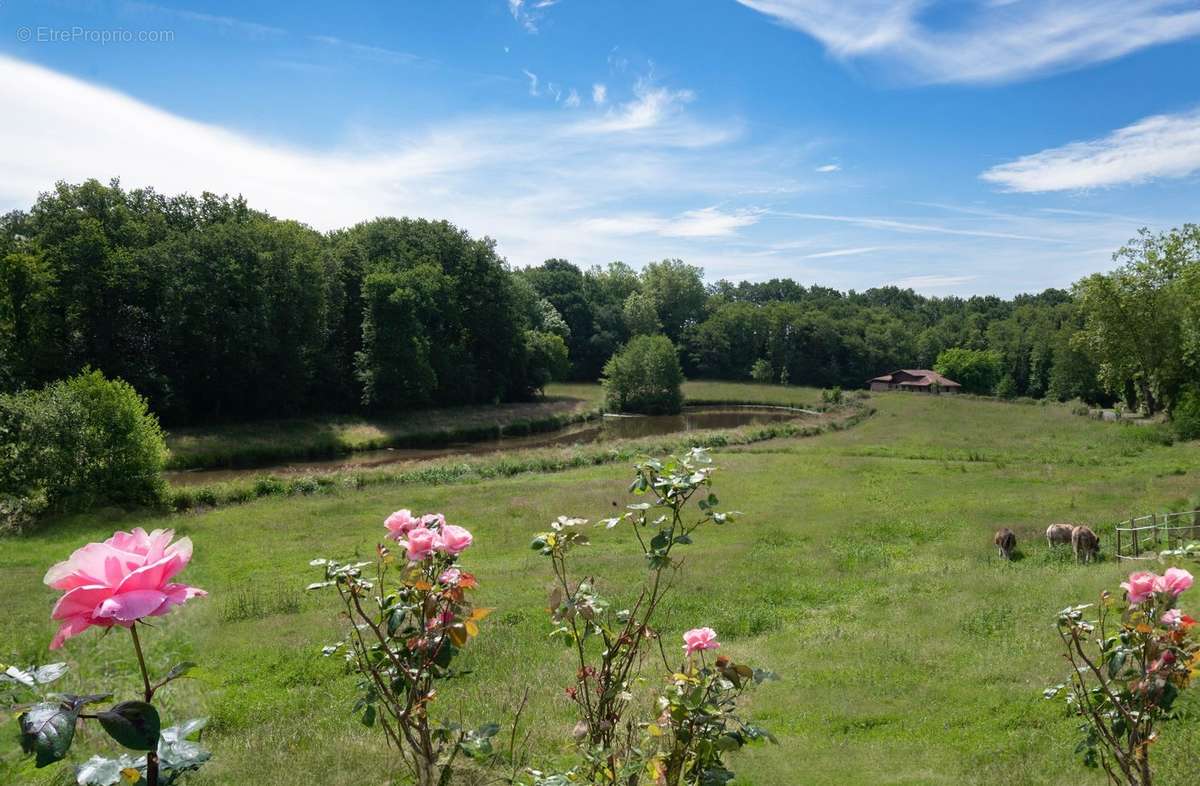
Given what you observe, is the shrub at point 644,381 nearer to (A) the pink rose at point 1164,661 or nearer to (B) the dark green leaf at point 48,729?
(A) the pink rose at point 1164,661

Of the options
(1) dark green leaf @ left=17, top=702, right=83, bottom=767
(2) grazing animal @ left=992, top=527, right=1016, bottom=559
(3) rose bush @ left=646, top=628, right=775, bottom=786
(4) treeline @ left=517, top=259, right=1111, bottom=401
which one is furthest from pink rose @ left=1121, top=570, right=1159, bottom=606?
(4) treeline @ left=517, top=259, right=1111, bottom=401

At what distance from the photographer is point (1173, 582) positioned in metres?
3.83

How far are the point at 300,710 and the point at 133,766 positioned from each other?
860cm

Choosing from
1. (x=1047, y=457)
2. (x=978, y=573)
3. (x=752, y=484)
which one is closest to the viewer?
(x=978, y=573)

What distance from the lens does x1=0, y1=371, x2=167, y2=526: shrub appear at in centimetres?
2241

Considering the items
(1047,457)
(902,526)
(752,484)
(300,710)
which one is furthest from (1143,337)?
(300,710)

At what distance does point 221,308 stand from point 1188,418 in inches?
2230

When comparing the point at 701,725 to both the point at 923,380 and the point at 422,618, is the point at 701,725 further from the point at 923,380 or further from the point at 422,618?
the point at 923,380

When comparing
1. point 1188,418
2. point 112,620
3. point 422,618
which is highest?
point 112,620

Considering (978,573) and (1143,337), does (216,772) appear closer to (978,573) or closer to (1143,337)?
Answer: (978,573)

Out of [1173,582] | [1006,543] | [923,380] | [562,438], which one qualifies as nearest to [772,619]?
[1006,543]

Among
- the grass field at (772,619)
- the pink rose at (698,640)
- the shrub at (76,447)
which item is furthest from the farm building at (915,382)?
the pink rose at (698,640)

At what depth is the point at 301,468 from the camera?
38531 mm

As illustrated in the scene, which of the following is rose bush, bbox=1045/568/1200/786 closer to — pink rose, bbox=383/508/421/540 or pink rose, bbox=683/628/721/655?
pink rose, bbox=683/628/721/655
